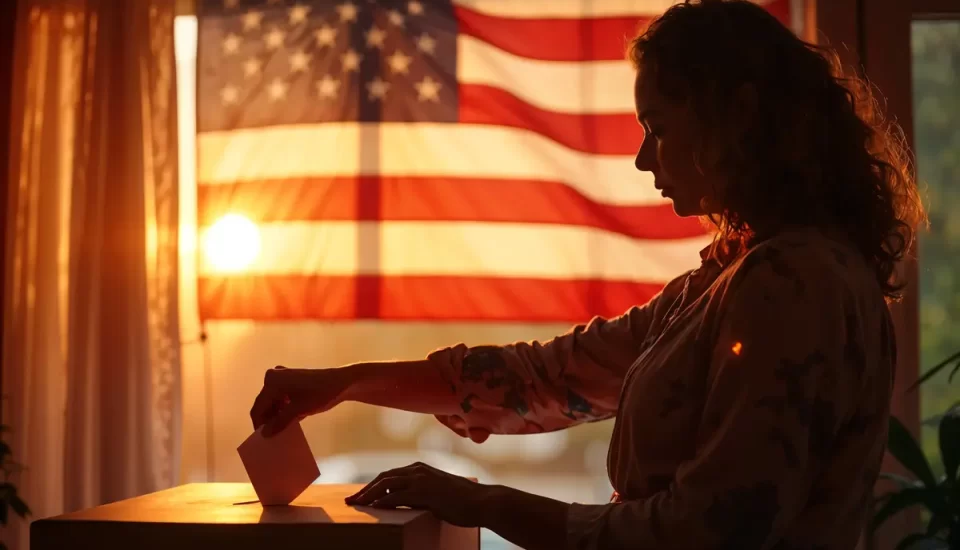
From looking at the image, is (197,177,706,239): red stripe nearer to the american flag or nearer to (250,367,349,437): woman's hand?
the american flag

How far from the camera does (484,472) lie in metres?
2.18

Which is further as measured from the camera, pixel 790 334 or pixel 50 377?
pixel 50 377

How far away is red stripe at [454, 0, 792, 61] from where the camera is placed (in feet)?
7.00

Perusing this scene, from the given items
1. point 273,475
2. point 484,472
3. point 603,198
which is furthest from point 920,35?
point 273,475

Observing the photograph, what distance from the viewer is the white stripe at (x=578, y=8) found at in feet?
7.04

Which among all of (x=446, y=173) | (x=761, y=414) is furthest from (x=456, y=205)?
(x=761, y=414)

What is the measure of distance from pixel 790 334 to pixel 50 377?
6.35 ft

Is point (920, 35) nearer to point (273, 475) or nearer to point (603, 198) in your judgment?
point (603, 198)

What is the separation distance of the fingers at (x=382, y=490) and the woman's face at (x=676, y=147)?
0.34 m

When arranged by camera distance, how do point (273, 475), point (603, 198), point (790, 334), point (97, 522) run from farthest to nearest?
point (603, 198) < point (273, 475) < point (97, 522) < point (790, 334)

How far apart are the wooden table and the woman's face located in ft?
1.15

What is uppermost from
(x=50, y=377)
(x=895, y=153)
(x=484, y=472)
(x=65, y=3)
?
(x=65, y=3)

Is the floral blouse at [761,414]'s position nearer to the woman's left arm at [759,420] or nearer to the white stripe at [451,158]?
the woman's left arm at [759,420]

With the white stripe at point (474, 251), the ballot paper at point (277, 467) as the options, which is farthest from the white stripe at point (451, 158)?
the ballot paper at point (277, 467)
